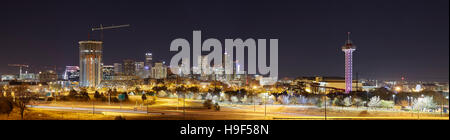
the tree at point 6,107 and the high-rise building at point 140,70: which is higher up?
the high-rise building at point 140,70

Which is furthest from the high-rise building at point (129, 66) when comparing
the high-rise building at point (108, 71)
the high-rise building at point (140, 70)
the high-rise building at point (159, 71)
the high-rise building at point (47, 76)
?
the high-rise building at point (47, 76)

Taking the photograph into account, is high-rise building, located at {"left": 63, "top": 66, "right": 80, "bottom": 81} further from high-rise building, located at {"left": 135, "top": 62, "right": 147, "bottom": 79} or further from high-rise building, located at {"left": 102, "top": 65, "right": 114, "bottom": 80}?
high-rise building, located at {"left": 135, "top": 62, "right": 147, "bottom": 79}

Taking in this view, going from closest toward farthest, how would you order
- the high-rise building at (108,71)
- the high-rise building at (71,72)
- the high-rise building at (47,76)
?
the high-rise building at (47,76)
the high-rise building at (108,71)
the high-rise building at (71,72)

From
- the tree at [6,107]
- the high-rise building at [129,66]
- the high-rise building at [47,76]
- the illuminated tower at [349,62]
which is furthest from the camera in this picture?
the high-rise building at [129,66]

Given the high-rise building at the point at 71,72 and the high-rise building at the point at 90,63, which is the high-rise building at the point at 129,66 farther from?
the high-rise building at the point at 90,63

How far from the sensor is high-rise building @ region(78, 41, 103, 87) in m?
115

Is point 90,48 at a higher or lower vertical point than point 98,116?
higher

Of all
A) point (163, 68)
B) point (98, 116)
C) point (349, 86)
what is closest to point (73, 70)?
point (163, 68)

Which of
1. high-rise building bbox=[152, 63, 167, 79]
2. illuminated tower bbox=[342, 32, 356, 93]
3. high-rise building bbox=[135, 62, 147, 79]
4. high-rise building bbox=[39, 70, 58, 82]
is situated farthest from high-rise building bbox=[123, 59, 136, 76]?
illuminated tower bbox=[342, 32, 356, 93]

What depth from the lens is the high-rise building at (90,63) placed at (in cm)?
11525
